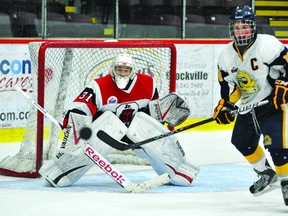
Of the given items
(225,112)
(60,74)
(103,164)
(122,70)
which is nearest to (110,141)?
(103,164)

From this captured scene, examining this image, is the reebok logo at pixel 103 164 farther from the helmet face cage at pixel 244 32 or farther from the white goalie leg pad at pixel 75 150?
the helmet face cage at pixel 244 32

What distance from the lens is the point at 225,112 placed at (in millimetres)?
5316

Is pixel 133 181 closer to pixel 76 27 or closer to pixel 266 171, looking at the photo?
pixel 266 171

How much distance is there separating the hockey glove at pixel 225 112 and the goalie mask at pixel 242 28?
0.32 m

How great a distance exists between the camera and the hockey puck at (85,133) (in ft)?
18.1

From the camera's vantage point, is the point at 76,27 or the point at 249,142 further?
the point at 76,27

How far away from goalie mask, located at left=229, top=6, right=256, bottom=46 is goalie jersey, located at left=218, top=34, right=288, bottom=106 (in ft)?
0.13

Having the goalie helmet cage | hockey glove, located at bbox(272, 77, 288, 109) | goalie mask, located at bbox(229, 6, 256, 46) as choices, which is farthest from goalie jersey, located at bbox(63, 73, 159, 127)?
hockey glove, located at bbox(272, 77, 288, 109)

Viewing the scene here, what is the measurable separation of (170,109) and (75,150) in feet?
2.05

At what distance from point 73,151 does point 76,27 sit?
3.08m

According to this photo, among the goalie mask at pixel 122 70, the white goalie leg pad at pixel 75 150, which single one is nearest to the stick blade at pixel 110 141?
the white goalie leg pad at pixel 75 150

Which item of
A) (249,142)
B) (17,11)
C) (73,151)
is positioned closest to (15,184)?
(73,151)

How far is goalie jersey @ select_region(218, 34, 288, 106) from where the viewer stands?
517 centimetres

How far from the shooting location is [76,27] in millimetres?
8609
